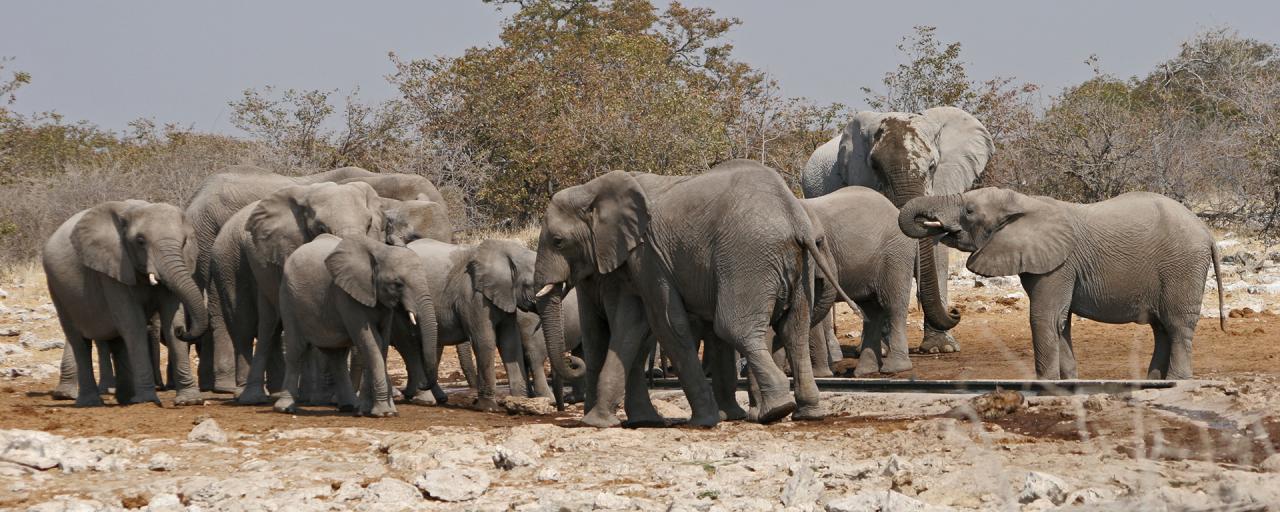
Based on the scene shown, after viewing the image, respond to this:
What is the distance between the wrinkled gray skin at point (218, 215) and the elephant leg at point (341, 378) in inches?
64.4

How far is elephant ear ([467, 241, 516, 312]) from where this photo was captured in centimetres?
1223

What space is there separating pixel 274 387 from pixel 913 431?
664 cm

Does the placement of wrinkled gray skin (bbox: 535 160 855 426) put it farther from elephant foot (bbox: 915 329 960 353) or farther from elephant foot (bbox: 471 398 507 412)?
elephant foot (bbox: 915 329 960 353)

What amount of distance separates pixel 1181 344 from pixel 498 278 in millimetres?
4867

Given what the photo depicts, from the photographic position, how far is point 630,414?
408 inches

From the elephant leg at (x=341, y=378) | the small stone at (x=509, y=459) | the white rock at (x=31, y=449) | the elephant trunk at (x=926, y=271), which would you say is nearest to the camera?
the small stone at (x=509, y=459)

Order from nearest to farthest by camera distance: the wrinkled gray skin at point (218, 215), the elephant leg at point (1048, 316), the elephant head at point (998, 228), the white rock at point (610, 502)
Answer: the white rock at point (610, 502) < the elephant leg at point (1048, 316) < the elephant head at point (998, 228) < the wrinkled gray skin at point (218, 215)

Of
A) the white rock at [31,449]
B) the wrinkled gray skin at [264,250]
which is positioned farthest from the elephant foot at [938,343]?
the white rock at [31,449]

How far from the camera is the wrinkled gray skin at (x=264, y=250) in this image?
13141 millimetres

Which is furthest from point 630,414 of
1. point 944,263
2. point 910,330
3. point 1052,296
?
point 910,330

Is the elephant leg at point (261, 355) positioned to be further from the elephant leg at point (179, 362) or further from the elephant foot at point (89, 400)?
the elephant foot at point (89, 400)

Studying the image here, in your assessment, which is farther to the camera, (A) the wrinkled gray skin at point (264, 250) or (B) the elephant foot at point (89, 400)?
(A) the wrinkled gray skin at point (264, 250)

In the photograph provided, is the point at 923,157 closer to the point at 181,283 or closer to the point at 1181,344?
the point at 1181,344

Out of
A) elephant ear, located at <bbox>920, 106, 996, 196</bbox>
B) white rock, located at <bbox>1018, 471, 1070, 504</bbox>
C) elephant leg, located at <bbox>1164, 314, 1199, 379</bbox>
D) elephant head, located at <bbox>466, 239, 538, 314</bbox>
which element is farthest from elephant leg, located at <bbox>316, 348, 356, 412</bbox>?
elephant ear, located at <bbox>920, 106, 996, 196</bbox>
